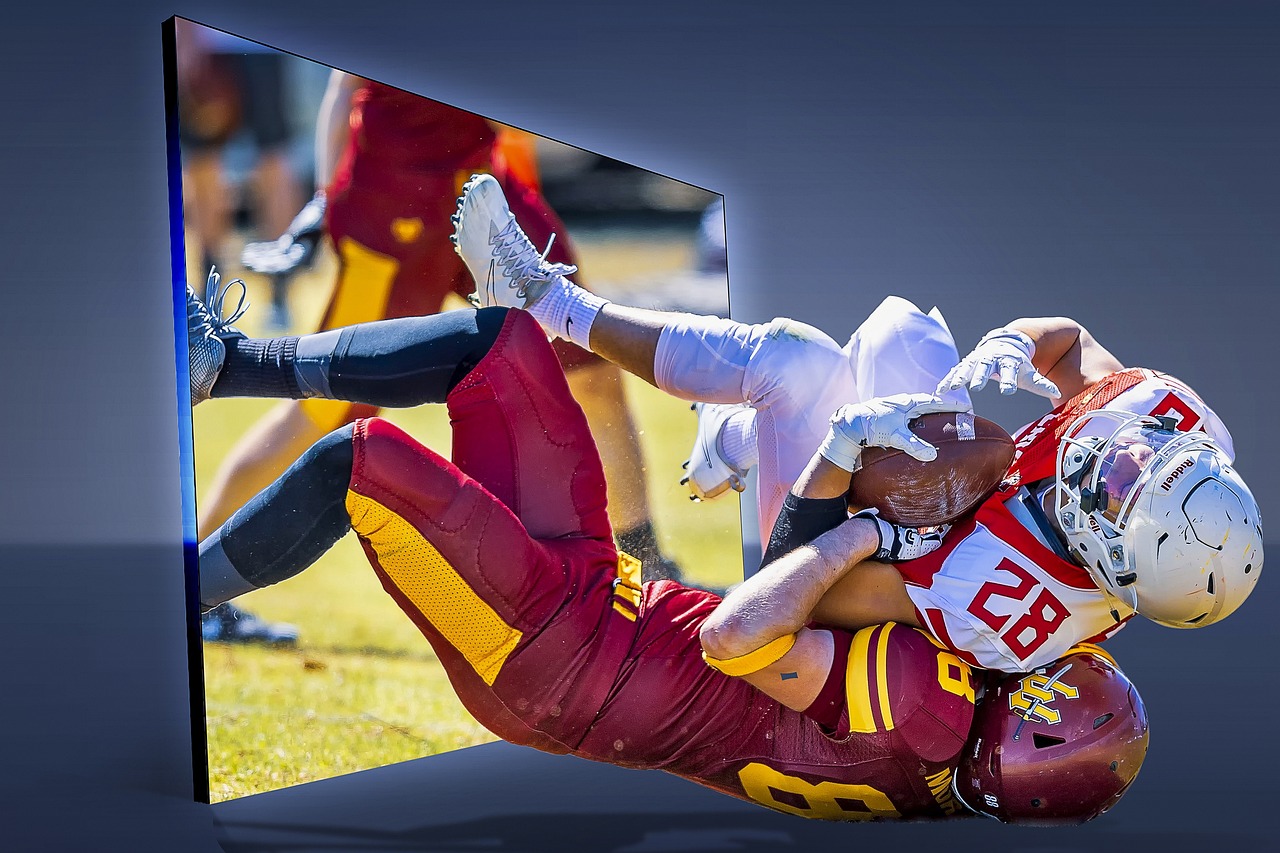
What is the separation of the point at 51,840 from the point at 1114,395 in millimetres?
1827

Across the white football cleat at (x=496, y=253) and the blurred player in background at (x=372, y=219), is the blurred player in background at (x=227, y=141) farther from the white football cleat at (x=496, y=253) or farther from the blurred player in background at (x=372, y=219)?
the white football cleat at (x=496, y=253)

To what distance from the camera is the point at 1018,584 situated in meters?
1.73

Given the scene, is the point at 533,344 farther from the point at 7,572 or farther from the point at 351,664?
the point at 7,572

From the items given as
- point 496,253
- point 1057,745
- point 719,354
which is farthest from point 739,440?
point 1057,745

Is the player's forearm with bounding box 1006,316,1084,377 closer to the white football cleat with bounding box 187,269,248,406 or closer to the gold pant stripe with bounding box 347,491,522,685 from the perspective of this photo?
the gold pant stripe with bounding box 347,491,522,685

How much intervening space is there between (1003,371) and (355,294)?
4.46 ft

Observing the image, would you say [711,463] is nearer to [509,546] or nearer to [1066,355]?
[1066,355]

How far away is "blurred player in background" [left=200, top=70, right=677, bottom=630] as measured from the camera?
2258 mm

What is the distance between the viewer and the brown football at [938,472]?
5.60 ft

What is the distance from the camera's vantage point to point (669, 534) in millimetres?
3438

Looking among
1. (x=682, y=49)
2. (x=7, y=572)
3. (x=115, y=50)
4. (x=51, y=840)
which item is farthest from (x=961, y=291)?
(x=7, y=572)

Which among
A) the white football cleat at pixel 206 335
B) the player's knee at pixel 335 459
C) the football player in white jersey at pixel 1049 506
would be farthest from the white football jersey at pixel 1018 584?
the white football cleat at pixel 206 335

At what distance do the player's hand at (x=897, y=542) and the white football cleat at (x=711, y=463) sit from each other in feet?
3.59

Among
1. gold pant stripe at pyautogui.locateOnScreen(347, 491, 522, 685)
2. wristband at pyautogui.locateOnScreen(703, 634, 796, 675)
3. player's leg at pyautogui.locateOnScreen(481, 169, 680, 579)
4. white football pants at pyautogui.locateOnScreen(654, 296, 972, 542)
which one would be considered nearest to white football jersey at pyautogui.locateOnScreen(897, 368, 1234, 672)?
wristband at pyautogui.locateOnScreen(703, 634, 796, 675)
